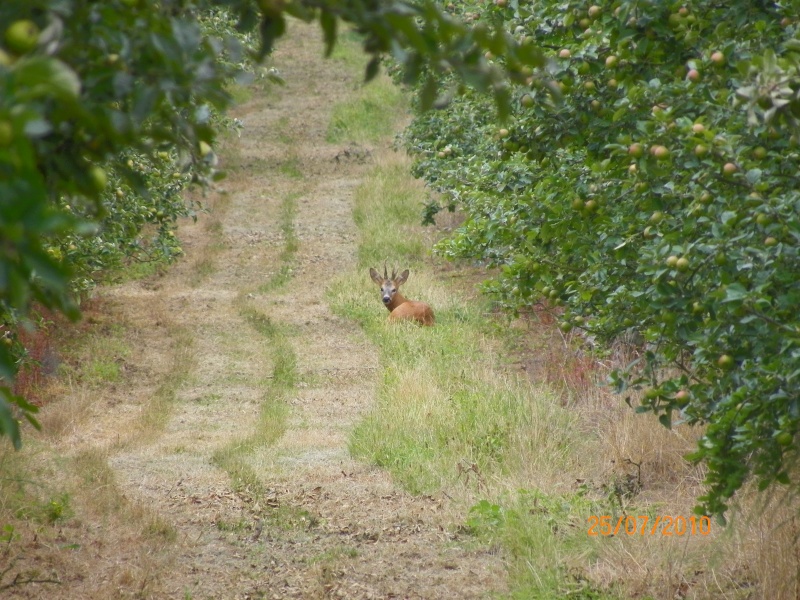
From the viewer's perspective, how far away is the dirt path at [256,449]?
21.2ft

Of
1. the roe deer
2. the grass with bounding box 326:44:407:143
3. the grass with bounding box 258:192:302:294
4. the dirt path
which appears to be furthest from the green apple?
the grass with bounding box 326:44:407:143

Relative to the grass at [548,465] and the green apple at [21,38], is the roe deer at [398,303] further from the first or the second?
the green apple at [21,38]

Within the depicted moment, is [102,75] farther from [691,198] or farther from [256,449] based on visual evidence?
[256,449]

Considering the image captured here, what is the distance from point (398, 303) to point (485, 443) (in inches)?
316

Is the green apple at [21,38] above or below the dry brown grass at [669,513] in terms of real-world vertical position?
above

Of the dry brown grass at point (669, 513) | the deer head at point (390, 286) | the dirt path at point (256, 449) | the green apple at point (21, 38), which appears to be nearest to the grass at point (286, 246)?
the dirt path at point (256, 449)

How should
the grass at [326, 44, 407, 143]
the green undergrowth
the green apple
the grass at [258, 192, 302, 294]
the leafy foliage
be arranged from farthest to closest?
the grass at [326, 44, 407, 143]
the grass at [258, 192, 302, 294]
the green undergrowth
the leafy foliage
the green apple

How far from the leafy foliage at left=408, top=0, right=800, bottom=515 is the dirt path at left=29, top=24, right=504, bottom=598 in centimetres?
200

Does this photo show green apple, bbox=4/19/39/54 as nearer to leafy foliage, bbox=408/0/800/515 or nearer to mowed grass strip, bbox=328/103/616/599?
leafy foliage, bbox=408/0/800/515

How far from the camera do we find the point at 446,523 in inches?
282
